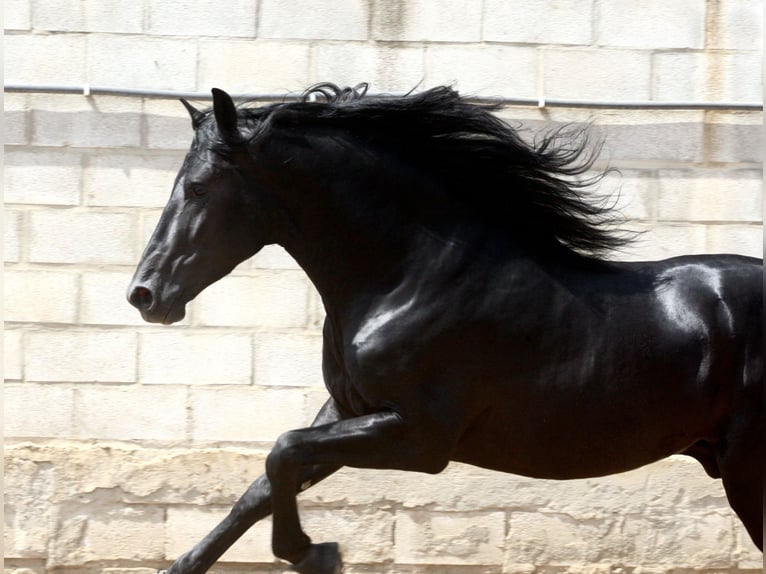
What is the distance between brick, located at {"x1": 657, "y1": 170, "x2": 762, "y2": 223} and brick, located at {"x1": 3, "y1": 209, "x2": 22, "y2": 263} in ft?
9.05

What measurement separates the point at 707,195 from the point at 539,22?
3.41ft

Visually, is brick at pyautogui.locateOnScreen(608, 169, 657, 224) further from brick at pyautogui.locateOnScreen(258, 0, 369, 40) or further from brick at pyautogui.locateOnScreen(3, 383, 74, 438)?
brick at pyautogui.locateOnScreen(3, 383, 74, 438)

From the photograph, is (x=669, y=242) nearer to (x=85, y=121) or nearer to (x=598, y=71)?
(x=598, y=71)

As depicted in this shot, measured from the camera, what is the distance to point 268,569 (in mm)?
5156

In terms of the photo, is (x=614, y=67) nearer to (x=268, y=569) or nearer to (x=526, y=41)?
(x=526, y=41)

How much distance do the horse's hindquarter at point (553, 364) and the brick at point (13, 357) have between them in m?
2.24

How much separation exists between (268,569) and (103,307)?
1326 millimetres

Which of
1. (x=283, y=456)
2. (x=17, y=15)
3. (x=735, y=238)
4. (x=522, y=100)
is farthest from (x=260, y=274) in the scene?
(x=735, y=238)

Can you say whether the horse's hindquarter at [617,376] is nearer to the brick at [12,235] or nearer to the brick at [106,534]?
the brick at [106,534]

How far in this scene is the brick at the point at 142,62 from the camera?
518 cm

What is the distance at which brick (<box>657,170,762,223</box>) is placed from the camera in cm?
519

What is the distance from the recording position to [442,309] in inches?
136

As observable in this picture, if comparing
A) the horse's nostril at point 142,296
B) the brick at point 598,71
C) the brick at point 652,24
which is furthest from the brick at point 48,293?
the brick at point 652,24

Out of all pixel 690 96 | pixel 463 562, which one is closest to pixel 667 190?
pixel 690 96
